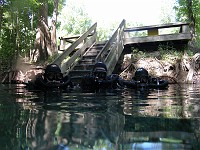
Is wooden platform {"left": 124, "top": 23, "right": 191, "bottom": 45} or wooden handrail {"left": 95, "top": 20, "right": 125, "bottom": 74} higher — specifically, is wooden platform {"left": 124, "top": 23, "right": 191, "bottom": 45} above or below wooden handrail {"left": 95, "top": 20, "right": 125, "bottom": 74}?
above

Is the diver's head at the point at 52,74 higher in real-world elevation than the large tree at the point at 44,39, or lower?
lower

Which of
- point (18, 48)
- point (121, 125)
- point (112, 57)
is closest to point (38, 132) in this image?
point (121, 125)

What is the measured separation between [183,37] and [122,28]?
2.94 metres

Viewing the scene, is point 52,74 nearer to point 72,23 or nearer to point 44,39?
point 44,39

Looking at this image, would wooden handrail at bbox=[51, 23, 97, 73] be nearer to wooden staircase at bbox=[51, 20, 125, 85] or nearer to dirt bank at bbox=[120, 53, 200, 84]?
wooden staircase at bbox=[51, 20, 125, 85]

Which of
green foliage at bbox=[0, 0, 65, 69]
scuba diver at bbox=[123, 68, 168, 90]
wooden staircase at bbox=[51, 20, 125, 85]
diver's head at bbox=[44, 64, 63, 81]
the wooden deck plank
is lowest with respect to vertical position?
scuba diver at bbox=[123, 68, 168, 90]

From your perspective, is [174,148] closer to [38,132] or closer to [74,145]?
[74,145]

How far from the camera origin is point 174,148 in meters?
1.43

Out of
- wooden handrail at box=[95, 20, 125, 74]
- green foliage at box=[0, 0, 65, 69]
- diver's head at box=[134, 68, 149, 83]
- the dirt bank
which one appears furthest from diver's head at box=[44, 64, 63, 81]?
green foliage at box=[0, 0, 65, 69]

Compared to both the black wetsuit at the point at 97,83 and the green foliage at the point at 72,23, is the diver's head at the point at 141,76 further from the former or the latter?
the green foliage at the point at 72,23

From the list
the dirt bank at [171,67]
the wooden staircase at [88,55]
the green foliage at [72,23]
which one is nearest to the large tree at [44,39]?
the wooden staircase at [88,55]

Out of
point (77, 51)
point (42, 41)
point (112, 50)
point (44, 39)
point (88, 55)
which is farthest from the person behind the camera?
point (44, 39)

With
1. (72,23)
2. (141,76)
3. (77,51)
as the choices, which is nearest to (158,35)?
(77,51)

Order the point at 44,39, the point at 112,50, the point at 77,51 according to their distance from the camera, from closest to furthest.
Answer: the point at 112,50, the point at 77,51, the point at 44,39
